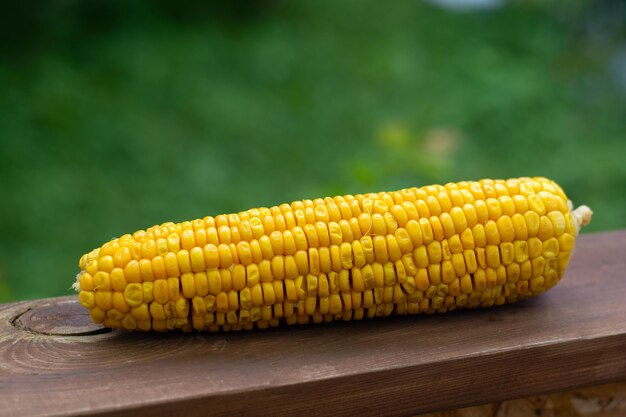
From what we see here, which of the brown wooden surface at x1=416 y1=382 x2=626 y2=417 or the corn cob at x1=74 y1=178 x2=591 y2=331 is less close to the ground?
the corn cob at x1=74 y1=178 x2=591 y2=331

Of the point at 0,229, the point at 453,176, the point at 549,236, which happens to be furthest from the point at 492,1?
the point at 549,236

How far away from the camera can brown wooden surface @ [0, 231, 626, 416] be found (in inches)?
48.2

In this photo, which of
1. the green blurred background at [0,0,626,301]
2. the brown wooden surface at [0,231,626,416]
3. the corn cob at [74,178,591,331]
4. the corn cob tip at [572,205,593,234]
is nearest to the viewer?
the brown wooden surface at [0,231,626,416]

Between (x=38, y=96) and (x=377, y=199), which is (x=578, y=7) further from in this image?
(x=377, y=199)

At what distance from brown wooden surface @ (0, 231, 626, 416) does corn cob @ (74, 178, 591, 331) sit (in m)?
0.04

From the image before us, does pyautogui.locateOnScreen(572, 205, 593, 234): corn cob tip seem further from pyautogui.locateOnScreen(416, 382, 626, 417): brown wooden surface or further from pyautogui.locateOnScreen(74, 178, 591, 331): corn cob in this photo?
pyautogui.locateOnScreen(416, 382, 626, 417): brown wooden surface

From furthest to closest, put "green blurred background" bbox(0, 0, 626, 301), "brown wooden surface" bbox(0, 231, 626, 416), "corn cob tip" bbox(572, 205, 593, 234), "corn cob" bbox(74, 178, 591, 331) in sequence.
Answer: "green blurred background" bbox(0, 0, 626, 301)
"corn cob tip" bbox(572, 205, 593, 234)
"corn cob" bbox(74, 178, 591, 331)
"brown wooden surface" bbox(0, 231, 626, 416)

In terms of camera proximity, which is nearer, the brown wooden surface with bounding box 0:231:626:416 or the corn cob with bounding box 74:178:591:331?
the brown wooden surface with bounding box 0:231:626:416

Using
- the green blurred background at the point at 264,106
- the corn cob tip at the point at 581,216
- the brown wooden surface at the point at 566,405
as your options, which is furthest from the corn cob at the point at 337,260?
the green blurred background at the point at 264,106

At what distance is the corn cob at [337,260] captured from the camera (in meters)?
1.37

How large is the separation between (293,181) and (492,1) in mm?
3422

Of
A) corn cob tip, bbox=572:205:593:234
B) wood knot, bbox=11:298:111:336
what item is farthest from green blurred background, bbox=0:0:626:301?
wood knot, bbox=11:298:111:336

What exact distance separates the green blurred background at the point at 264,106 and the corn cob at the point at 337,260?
1.61 m

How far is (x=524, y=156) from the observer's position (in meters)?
4.77
